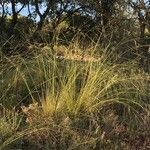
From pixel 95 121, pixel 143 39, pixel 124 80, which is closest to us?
pixel 95 121

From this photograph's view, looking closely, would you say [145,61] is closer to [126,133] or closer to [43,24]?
[126,133]

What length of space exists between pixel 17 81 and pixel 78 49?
97cm

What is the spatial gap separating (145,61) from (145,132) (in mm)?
2341

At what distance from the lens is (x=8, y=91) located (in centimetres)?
631

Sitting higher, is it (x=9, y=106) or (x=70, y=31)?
(x=70, y=31)

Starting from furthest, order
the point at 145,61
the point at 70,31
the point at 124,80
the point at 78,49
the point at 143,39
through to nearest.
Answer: the point at 70,31
the point at 143,39
the point at 145,61
the point at 78,49
the point at 124,80

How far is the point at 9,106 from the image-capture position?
580 centimetres

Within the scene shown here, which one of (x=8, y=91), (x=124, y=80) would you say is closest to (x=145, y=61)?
(x=124, y=80)

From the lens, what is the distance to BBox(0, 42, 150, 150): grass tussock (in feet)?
16.8

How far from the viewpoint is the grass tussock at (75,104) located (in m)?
5.13

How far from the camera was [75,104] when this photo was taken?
5703 millimetres

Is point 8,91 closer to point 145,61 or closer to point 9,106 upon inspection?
point 9,106

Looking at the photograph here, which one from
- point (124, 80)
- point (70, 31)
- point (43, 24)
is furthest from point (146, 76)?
point (43, 24)

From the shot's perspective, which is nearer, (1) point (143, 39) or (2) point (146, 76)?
(2) point (146, 76)
